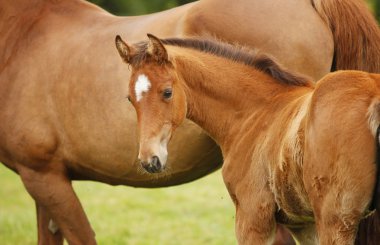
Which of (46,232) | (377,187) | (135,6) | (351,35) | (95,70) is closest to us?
(377,187)

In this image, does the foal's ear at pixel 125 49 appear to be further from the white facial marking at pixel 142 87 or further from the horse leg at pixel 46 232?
the horse leg at pixel 46 232

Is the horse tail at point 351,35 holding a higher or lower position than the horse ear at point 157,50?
lower

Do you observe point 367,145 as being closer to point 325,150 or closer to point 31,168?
point 325,150

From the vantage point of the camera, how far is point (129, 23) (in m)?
5.63

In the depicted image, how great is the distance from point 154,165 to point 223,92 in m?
0.73

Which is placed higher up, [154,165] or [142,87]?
[142,87]

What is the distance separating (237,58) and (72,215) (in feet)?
5.69

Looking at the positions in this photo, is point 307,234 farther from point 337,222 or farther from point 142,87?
point 142,87

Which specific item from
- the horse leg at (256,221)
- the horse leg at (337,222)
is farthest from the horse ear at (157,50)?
the horse leg at (337,222)

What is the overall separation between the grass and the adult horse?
1342 millimetres

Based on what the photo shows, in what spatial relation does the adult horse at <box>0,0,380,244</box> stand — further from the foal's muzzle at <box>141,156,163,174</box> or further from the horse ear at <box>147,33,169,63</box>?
the foal's muzzle at <box>141,156,163,174</box>

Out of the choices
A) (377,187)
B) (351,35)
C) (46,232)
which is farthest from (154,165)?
(46,232)

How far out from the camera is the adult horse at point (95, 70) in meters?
5.25

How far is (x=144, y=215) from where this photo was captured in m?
9.00
